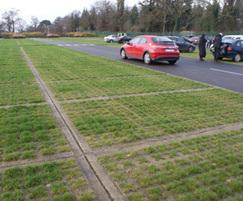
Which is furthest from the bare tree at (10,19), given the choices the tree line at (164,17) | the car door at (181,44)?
the car door at (181,44)

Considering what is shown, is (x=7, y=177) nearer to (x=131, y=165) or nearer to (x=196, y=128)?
(x=131, y=165)

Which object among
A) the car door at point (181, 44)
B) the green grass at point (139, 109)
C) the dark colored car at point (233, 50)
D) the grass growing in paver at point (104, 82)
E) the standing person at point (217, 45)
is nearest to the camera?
the green grass at point (139, 109)

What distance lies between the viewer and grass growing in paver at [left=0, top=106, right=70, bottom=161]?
4066mm

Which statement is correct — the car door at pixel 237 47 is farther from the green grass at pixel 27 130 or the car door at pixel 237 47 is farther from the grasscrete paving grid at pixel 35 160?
the grasscrete paving grid at pixel 35 160

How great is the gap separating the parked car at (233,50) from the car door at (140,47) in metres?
6.29

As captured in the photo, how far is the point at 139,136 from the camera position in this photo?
469 centimetres

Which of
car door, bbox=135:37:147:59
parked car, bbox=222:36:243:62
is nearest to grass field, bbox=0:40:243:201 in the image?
Answer: car door, bbox=135:37:147:59

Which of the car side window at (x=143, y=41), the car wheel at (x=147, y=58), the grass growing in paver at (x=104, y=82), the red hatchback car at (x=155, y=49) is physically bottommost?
the grass growing in paver at (x=104, y=82)

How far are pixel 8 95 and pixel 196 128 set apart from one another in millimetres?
4975

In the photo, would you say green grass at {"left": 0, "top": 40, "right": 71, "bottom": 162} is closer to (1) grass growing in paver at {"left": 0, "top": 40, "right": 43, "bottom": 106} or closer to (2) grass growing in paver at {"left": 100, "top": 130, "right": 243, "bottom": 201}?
(1) grass growing in paver at {"left": 0, "top": 40, "right": 43, "bottom": 106}

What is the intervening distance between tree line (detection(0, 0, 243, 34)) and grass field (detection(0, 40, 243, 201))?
2382 inches

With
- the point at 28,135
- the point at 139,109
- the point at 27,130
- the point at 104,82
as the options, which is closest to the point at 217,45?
the point at 104,82

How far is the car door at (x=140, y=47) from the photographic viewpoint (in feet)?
51.7

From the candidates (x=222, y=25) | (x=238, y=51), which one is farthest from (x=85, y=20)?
(x=238, y=51)
